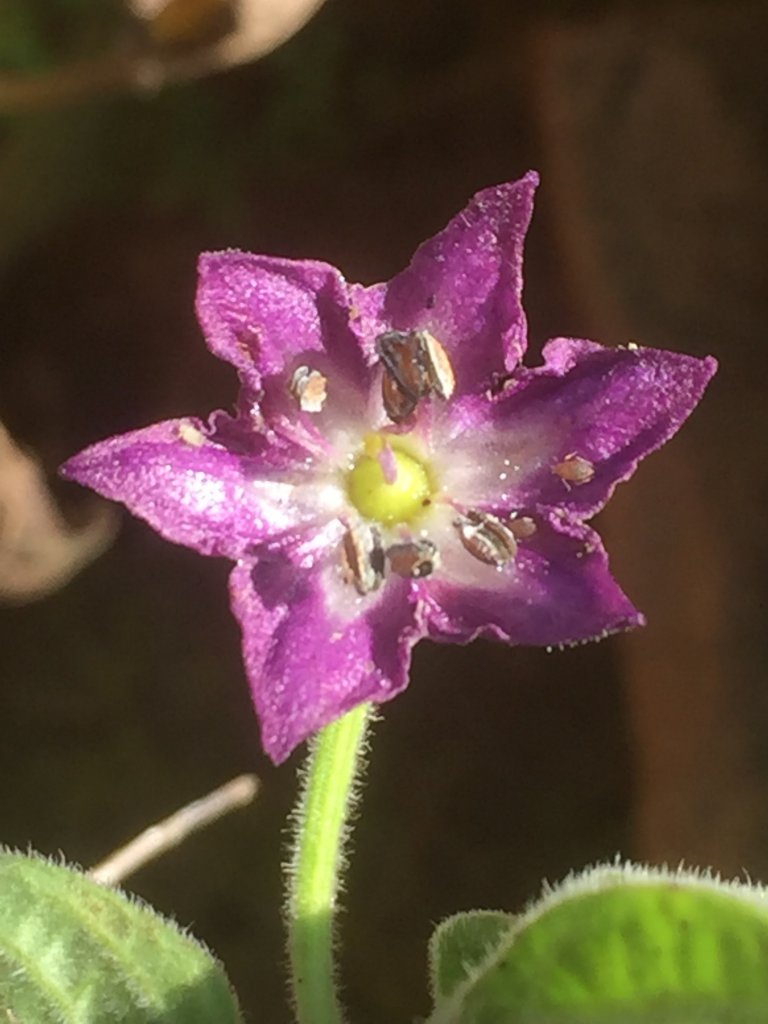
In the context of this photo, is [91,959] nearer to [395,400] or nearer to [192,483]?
[192,483]

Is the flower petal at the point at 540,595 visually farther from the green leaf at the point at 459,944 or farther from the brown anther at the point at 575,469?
the green leaf at the point at 459,944

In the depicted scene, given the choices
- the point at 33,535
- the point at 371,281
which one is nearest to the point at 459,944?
the point at 33,535

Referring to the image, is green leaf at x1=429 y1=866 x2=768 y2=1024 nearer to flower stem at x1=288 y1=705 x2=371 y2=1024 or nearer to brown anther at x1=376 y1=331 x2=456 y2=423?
flower stem at x1=288 y1=705 x2=371 y2=1024

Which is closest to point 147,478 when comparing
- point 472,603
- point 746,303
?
point 472,603

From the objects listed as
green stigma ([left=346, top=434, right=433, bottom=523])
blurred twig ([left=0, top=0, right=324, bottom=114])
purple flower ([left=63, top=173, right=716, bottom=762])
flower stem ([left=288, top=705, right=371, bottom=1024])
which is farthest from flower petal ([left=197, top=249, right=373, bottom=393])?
blurred twig ([left=0, top=0, right=324, bottom=114])

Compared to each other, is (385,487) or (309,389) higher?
(309,389)

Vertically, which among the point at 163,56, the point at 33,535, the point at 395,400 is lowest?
the point at 33,535


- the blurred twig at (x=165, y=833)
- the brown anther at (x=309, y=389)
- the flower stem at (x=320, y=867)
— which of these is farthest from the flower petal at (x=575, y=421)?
the blurred twig at (x=165, y=833)
